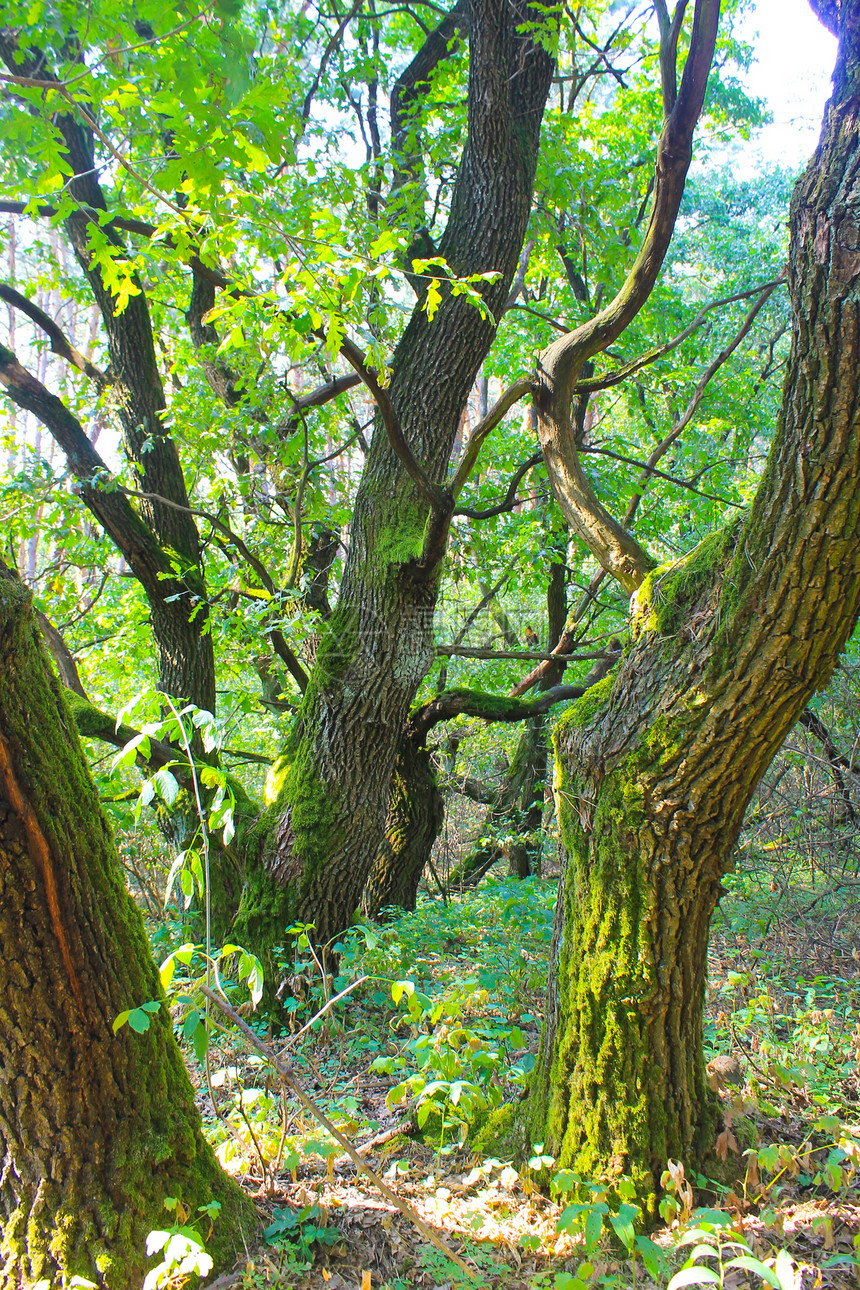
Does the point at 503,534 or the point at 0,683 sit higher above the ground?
the point at 503,534

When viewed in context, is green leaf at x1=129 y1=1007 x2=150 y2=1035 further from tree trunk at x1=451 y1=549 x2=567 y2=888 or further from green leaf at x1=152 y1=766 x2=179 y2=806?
tree trunk at x1=451 y1=549 x2=567 y2=888

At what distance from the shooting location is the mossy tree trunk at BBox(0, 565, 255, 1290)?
1773 mm

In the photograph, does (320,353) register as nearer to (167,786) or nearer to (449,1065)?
(167,786)

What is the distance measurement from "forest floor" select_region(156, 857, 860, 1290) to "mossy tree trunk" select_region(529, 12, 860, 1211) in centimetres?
20

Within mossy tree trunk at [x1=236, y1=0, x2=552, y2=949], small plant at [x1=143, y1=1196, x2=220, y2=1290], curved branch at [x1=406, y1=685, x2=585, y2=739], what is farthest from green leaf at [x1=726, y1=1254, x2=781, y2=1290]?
curved branch at [x1=406, y1=685, x2=585, y2=739]

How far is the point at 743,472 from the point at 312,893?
29.7ft

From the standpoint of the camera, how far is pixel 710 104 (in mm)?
8641

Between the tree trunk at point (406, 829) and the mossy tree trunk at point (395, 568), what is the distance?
1012mm

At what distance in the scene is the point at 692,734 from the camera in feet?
7.90

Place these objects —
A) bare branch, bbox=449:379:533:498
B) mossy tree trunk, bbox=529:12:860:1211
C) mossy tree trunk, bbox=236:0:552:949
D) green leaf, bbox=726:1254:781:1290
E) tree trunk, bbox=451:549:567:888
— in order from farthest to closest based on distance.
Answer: tree trunk, bbox=451:549:567:888 < mossy tree trunk, bbox=236:0:552:949 < bare branch, bbox=449:379:533:498 < mossy tree trunk, bbox=529:12:860:1211 < green leaf, bbox=726:1254:781:1290

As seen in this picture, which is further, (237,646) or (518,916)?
(237,646)

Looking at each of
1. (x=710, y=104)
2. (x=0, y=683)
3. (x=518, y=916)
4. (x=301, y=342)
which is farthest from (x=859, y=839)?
(x=710, y=104)

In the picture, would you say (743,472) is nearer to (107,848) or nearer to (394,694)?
(394,694)

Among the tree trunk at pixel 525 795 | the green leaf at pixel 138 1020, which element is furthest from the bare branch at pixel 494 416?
the tree trunk at pixel 525 795
